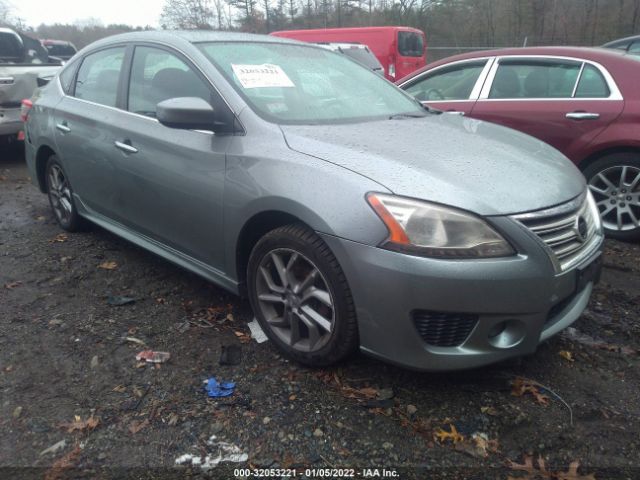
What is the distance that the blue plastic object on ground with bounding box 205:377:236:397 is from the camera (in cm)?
252

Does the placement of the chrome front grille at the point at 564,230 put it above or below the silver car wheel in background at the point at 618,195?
above

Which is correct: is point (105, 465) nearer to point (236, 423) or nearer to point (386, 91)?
point (236, 423)

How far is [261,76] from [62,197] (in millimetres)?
2531

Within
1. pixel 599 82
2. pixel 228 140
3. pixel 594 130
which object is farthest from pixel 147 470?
pixel 599 82

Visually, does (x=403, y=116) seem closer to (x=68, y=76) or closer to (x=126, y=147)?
(x=126, y=147)

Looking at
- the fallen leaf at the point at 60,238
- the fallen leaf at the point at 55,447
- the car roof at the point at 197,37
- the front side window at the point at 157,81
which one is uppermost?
the car roof at the point at 197,37

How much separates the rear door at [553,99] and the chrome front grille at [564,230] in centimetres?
217

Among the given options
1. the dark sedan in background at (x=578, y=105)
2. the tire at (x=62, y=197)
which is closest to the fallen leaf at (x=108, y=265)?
the tire at (x=62, y=197)

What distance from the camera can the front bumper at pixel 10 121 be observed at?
23.5 ft

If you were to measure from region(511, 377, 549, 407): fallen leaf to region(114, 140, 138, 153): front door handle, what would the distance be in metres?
2.56

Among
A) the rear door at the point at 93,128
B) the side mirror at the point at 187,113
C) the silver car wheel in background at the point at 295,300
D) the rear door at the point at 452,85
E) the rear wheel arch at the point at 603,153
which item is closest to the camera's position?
the silver car wheel in background at the point at 295,300

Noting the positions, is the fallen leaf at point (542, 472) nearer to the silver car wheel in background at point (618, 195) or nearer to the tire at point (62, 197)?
the silver car wheel in background at point (618, 195)

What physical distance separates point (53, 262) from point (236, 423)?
254 centimetres

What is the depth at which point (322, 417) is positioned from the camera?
2.35m
